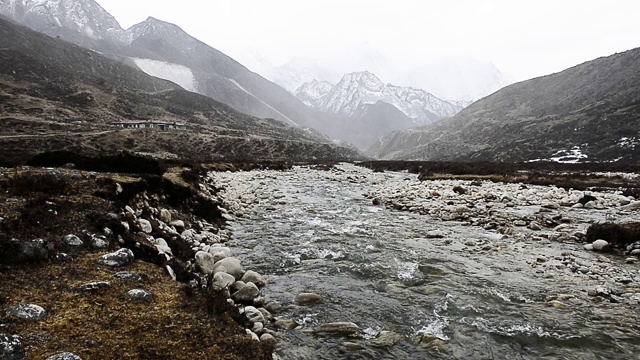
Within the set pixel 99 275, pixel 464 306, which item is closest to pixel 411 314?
pixel 464 306

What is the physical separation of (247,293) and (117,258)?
309 centimetres

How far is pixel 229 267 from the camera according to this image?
9.86m

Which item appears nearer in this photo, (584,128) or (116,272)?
(116,272)

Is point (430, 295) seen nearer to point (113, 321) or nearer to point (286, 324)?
point (286, 324)

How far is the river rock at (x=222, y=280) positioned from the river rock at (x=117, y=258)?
6.65 ft

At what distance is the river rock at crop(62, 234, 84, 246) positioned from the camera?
7.70m

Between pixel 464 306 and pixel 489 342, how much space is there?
5.30ft

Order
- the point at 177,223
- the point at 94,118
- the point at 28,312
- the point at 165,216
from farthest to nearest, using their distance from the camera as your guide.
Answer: the point at 94,118 < the point at 177,223 < the point at 165,216 < the point at 28,312

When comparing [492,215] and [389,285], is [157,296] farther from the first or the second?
[492,215]

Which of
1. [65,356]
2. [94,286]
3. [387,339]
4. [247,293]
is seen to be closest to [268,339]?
[247,293]

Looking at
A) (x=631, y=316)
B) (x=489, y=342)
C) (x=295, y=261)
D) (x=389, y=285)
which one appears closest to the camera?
(x=489, y=342)

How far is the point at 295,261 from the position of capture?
12.5 metres

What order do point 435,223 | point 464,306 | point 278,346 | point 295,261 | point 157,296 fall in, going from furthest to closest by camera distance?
point 435,223 → point 295,261 → point 464,306 → point 278,346 → point 157,296

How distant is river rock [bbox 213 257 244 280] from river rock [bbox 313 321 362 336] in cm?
309
